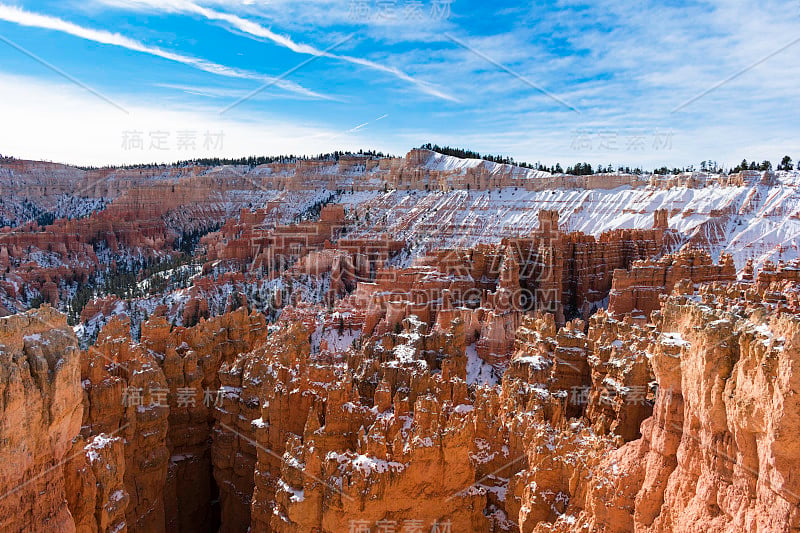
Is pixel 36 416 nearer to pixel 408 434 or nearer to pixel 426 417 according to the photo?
pixel 408 434

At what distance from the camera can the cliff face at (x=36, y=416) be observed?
580 centimetres

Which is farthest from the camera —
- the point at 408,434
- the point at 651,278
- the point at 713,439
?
the point at 651,278

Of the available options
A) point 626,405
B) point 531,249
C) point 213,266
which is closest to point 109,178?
point 213,266

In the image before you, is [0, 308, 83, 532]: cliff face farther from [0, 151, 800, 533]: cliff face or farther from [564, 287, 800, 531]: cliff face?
[564, 287, 800, 531]: cliff face

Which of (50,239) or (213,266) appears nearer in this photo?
(213,266)

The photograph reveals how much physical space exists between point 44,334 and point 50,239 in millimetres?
73183

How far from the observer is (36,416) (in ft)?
20.0

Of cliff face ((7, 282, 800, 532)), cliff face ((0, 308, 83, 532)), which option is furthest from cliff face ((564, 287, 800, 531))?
cliff face ((0, 308, 83, 532))

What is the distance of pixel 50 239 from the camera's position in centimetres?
6694

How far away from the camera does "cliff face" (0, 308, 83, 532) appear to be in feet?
19.0

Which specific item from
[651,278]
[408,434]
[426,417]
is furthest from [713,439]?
[651,278]

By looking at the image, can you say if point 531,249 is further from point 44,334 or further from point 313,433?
point 44,334

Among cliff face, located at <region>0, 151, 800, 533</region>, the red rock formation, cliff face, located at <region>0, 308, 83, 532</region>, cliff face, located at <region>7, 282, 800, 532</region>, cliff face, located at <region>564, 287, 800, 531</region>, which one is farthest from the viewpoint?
the red rock formation

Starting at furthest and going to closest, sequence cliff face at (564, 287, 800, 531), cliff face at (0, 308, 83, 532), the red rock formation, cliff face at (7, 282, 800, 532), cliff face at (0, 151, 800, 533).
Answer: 1. the red rock formation
2. cliff face at (0, 308, 83, 532)
3. cliff face at (0, 151, 800, 533)
4. cliff face at (7, 282, 800, 532)
5. cliff face at (564, 287, 800, 531)
